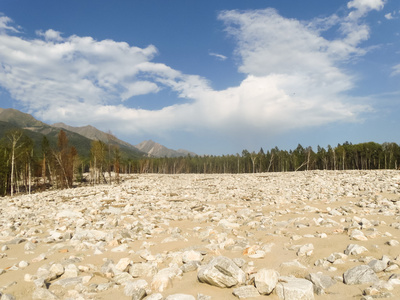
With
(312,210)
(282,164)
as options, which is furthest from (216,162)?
(312,210)

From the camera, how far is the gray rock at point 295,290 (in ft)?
11.2

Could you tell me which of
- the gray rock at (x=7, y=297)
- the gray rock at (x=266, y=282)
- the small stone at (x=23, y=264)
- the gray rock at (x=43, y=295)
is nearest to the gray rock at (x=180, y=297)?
the gray rock at (x=266, y=282)

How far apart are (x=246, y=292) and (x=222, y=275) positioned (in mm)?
495

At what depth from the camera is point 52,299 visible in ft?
12.8

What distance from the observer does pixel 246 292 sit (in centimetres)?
361

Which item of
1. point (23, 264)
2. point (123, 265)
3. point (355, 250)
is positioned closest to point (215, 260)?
point (123, 265)

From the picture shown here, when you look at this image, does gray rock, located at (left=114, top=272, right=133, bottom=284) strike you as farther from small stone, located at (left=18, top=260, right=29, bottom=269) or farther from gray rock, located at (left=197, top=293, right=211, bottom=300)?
small stone, located at (left=18, top=260, right=29, bottom=269)

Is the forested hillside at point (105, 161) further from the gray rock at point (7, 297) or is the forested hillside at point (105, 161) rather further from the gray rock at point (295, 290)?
the gray rock at point (295, 290)

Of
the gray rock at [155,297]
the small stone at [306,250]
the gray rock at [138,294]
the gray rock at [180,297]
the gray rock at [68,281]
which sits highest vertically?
the small stone at [306,250]

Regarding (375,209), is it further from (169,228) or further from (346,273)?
(169,228)

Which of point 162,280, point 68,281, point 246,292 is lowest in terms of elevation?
point 68,281

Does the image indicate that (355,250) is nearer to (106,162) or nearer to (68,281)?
(68,281)

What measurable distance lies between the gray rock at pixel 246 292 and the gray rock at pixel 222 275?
0.83ft

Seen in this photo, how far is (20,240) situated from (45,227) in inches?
78.4
